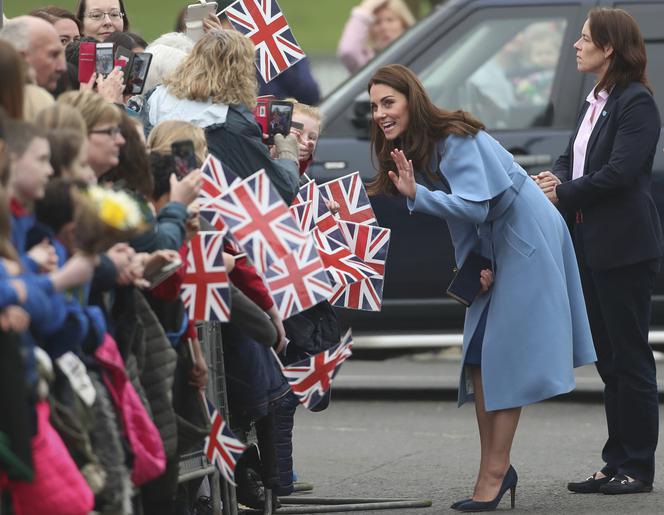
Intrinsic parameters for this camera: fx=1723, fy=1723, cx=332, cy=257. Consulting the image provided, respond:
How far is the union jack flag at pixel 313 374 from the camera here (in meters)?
6.00

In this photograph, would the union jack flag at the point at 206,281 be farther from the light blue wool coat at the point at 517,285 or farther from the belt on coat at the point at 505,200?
the belt on coat at the point at 505,200

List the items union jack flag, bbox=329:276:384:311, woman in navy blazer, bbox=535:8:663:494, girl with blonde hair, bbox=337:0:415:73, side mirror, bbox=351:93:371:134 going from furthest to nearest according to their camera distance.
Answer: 1. girl with blonde hair, bbox=337:0:415:73
2. side mirror, bbox=351:93:371:134
3. woman in navy blazer, bbox=535:8:663:494
4. union jack flag, bbox=329:276:384:311

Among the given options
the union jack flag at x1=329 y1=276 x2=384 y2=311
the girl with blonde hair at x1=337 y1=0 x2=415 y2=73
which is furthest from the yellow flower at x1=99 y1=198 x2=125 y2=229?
the girl with blonde hair at x1=337 y1=0 x2=415 y2=73

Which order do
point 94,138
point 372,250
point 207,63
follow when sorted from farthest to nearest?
point 372,250 < point 207,63 < point 94,138

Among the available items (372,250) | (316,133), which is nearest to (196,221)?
(372,250)

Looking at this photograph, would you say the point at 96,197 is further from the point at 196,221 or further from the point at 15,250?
the point at 196,221

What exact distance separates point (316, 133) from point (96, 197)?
3.08 metres

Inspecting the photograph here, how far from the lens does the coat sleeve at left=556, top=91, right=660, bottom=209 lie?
273 inches

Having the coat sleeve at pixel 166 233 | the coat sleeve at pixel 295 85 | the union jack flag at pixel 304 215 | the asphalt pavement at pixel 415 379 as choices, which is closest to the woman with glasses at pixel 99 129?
the coat sleeve at pixel 166 233

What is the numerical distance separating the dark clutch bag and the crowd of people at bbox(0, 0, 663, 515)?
34mm

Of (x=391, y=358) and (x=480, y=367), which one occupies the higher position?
(x=480, y=367)

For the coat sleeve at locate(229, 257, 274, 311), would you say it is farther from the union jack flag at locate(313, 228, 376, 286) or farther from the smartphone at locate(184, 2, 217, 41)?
the smartphone at locate(184, 2, 217, 41)

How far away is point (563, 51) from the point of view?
983 cm

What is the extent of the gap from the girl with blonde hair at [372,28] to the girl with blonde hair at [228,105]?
6.22 metres
